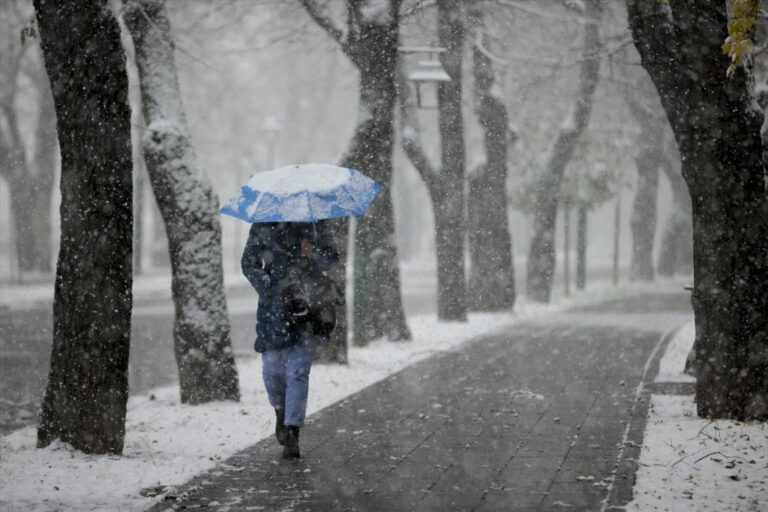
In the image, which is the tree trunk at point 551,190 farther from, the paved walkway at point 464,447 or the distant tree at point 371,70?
the paved walkway at point 464,447

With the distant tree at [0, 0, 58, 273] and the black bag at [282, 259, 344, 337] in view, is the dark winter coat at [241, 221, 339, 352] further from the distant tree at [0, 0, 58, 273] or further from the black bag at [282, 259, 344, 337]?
the distant tree at [0, 0, 58, 273]

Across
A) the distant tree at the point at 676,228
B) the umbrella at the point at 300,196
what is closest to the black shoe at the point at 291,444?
the umbrella at the point at 300,196

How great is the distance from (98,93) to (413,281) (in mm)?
36294

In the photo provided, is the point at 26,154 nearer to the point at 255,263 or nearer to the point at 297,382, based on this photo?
the point at 255,263

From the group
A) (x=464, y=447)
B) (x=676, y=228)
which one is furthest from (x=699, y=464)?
(x=676, y=228)

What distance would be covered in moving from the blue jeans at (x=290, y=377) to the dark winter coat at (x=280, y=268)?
0.08 m

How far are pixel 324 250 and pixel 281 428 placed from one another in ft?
4.34

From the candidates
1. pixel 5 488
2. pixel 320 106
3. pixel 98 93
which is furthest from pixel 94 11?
pixel 320 106

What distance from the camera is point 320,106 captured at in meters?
48.2

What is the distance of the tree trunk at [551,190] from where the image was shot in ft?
74.0

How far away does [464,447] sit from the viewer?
7.70 meters

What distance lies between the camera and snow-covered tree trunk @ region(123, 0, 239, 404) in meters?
9.77

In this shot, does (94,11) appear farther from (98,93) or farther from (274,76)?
(274,76)

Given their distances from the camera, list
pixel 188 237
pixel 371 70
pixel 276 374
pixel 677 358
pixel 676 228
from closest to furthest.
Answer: pixel 276 374, pixel 188 237, pixel 371 70, pixel 677 358, pixel 676 228
